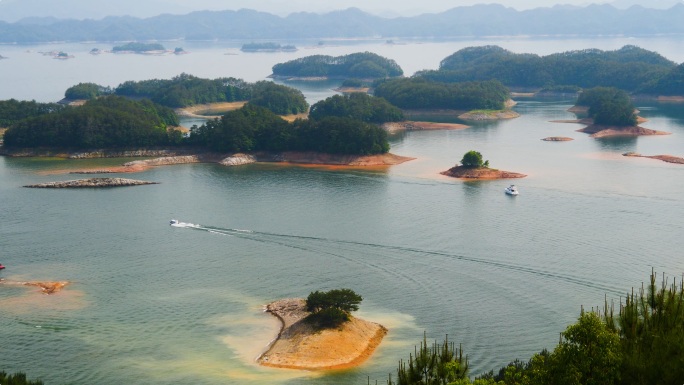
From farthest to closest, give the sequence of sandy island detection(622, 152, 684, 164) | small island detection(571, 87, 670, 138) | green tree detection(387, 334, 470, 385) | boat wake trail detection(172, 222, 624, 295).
A: small island detection(571, 87, 670, 138) < sandy island detection(622, 152, 684, 164) < boat wake trail detection(172, 222, 624, 295) < green tree detection(387, 334, 470, 385)

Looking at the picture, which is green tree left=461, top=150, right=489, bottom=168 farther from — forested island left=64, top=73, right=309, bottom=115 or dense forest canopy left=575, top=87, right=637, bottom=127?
forested island left=64, top=73, right=309, bottom=115

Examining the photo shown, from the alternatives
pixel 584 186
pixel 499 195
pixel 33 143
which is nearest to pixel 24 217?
pixel 33 143

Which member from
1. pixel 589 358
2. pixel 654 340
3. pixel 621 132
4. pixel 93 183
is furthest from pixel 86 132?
pixel 589 358

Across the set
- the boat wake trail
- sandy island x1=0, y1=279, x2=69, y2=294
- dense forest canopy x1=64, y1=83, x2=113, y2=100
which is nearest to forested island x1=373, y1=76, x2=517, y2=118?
dense forest canopy x1=64, y1=83, x2=113, y2=100

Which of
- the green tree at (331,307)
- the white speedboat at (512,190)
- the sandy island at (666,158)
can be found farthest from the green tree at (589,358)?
the sandy island at (666,158)

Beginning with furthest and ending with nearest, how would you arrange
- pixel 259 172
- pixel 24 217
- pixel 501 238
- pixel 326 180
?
pixel 259 172 → pixel 326 180 → pixel 24 217 → pixel 501 238

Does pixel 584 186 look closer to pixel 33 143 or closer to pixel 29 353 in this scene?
pixel 29 353

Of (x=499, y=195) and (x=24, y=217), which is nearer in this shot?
(x=24, y=217)
